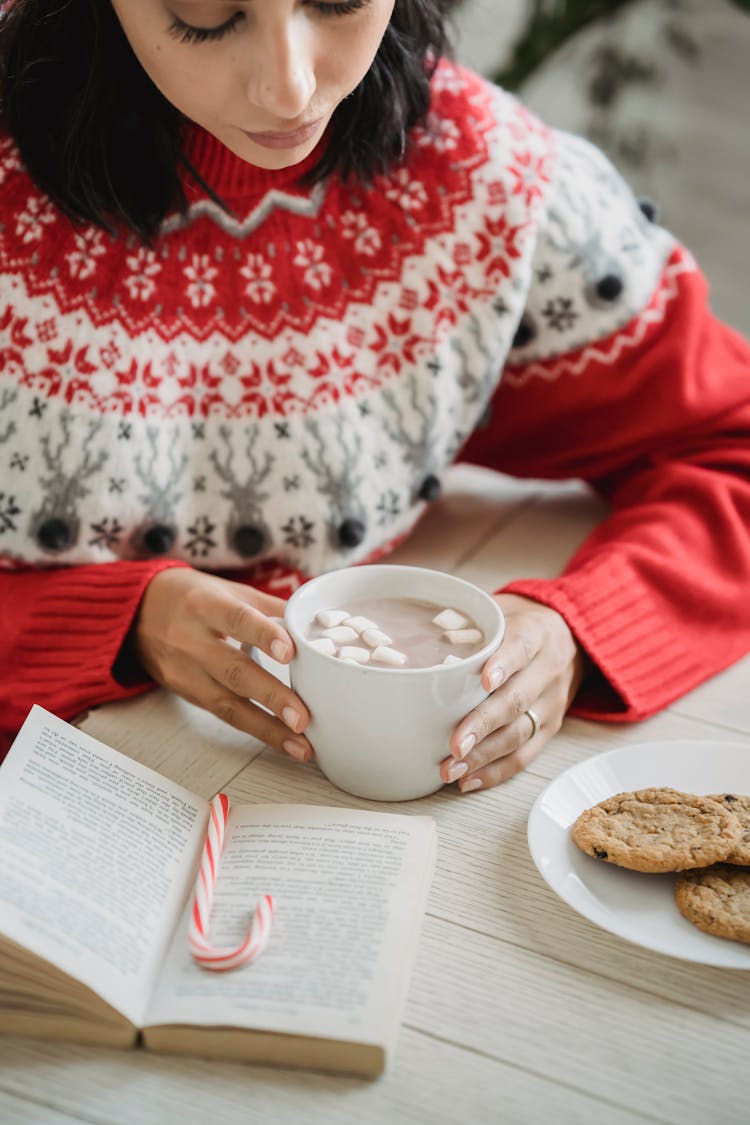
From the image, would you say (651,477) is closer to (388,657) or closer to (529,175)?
(529,175)

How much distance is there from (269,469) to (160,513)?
0.35 ft

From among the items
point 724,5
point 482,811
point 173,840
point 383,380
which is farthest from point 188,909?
point 724,5

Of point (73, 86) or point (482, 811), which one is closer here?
point (482, 811)

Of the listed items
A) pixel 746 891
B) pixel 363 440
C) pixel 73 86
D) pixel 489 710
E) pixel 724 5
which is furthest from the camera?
pixel 724 5

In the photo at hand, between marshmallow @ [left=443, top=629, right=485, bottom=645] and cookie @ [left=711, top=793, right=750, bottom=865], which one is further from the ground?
marshmallow @ [left=443, top=629, right=485, bottom=645]

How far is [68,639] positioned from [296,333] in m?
0.34

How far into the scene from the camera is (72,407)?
103cm

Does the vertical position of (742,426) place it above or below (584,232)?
below

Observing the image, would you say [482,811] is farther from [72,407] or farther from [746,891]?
[72,407]

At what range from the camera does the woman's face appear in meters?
0.79

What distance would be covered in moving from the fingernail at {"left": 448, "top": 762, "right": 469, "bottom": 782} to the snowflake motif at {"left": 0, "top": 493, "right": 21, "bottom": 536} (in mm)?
453

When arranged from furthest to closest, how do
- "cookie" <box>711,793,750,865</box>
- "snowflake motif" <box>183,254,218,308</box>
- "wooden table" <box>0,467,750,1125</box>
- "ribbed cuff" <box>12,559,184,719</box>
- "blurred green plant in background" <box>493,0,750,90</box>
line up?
"blurred green plant in background" <box>493,0,750,90</box> < "snowflake motif" <box>183,254,218,308</box> < "ribbed cuff" <box>12,559,184,719</box> < "cookie" <box>711,793,750,865</box> < "wooden table" <box>0,467,750,1125</box>

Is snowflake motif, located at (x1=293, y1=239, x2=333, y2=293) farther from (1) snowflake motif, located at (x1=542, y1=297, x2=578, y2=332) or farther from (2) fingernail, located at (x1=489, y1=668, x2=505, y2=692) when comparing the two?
(2) fingernail, located at (x1=489, y1=668, x2=505, y2=692)

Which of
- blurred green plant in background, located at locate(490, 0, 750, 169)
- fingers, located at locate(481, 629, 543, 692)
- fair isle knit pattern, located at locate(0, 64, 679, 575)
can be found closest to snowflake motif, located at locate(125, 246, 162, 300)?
fair isle knit pattern, located at locate(0, 64, 679, 575)
